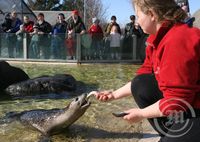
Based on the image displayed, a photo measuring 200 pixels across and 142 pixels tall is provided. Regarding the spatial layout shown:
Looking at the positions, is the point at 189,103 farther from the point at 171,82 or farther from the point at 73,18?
the point at 73,18

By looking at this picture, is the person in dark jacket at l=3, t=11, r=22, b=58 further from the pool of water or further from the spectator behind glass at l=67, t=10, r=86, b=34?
the pool of water

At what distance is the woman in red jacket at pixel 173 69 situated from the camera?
2.28m

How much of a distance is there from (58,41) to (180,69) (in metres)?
13.6

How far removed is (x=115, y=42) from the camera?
52.5 feet

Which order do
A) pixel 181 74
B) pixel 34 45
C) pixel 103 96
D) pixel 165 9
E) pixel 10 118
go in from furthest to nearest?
pixel 34 45, pixel 10 118, pixel 103 96, pixel 165 9, pixel 181 74

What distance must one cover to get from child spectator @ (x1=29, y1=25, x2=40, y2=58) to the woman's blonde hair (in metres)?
13.5

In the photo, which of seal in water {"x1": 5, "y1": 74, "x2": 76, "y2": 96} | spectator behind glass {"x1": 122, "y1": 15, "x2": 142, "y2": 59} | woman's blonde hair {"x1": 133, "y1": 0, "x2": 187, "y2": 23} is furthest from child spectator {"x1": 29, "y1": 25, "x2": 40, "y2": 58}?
woman's blonde hair {"x1": 133, "y1": 0, "x2": 187, "y2": 23}

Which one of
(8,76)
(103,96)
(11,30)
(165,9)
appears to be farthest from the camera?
(11,30)

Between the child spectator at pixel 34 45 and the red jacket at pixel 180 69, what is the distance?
13646 millimetres

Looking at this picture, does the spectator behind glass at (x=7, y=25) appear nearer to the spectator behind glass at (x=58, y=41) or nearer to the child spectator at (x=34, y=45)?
the child spectator at (x=34, y=45)

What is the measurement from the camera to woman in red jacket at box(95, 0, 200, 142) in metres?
2.28

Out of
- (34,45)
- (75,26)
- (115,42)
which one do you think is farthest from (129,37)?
(34,45)

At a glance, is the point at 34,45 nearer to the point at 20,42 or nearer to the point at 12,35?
the point at 20,42

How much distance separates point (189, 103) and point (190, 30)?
1.30 feet
